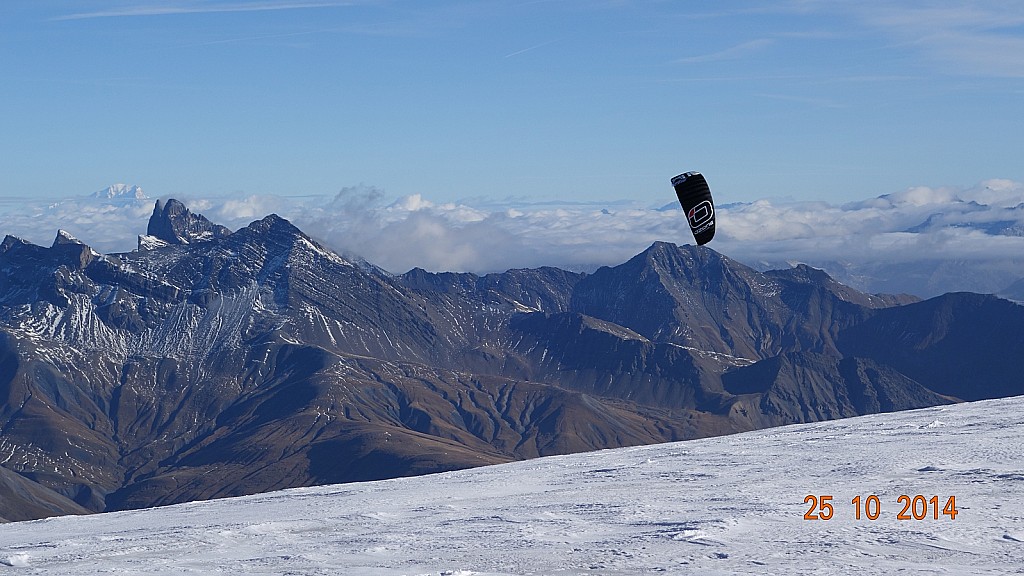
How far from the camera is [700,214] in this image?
5791 centimetres

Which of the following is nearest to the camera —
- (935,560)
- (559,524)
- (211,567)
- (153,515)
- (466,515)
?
(935,560)

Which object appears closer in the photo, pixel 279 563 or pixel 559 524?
pixel 279 563

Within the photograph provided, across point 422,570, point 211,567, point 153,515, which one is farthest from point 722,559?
point 153,515

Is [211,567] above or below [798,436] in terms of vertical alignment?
above

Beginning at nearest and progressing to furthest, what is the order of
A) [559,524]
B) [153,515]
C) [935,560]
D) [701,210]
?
[935,560], [559,524], [153,515], [701,210]

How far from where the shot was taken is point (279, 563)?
112 feet

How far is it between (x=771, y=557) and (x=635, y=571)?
4.04 meters

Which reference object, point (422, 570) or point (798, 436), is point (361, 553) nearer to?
point (422, 570)
